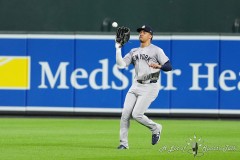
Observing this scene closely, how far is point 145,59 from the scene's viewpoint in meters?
13.9

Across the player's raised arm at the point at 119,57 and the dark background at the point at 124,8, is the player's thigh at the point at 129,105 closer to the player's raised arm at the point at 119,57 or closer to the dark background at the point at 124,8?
the player's raised arm at the point at 119,57

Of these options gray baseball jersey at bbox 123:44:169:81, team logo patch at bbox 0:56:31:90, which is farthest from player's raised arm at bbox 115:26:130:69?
team logo patch at bbox 0:56:31:90

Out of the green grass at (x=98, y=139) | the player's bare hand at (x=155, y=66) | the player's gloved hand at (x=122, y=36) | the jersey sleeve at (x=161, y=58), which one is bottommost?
the green grass at (x=98, y=139)

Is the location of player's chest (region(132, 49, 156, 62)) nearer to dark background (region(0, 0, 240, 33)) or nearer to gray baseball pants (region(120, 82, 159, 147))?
gray baseball pants (region(120, 82, 159, 147))

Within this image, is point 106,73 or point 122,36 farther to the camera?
point 106,73

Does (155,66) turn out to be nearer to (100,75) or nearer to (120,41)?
(120,41)

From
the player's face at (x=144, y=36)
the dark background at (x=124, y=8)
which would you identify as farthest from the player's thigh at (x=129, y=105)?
the dark background at (x=124, y=8)

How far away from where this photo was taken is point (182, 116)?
68.7ft

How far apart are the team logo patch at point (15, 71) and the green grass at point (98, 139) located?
0.96 meters

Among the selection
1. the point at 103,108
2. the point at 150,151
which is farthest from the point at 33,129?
the point at 150,151

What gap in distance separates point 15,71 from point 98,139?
20.1ft

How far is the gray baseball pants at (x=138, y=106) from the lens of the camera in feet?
44.8

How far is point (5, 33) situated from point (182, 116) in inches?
171

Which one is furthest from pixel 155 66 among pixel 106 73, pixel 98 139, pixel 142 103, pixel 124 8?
pixel 124 8
